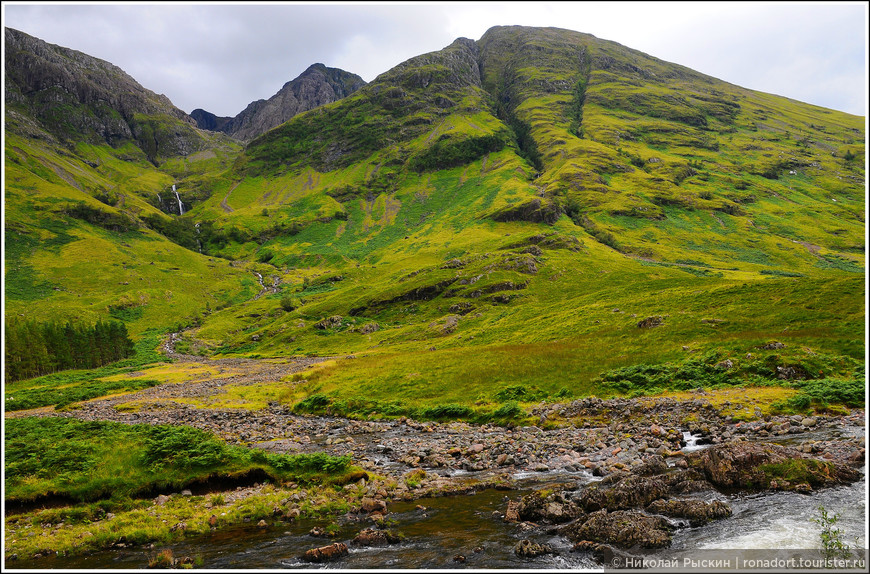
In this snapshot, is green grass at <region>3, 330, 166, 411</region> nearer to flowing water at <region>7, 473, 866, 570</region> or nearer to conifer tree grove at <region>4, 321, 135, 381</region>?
conifer tree grove at <region>4, 321, 135, 381</region>

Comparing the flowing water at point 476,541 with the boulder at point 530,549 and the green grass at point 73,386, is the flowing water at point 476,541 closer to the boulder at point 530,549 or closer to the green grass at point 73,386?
the boulder at point 530,549

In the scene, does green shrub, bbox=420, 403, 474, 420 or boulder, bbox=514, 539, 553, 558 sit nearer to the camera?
boulder, bbox=514, 539, 553, 558

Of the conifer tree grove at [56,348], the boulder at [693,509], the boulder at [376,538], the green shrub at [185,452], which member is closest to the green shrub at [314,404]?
the green shrub at [185,452]

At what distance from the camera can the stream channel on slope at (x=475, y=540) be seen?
16.7 meters

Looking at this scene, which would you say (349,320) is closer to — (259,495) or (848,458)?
(259,495)

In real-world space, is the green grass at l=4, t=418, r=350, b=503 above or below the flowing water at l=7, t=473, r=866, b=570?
above

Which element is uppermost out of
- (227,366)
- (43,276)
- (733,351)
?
(43,276)

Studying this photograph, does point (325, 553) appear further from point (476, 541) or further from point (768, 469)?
point (768, 469)

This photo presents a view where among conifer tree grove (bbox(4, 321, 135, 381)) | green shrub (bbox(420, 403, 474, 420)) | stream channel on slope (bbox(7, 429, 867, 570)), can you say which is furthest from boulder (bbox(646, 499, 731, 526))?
conifer tree grove (bbox(4, 321, 135, 381))

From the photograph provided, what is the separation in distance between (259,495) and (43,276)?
772ft

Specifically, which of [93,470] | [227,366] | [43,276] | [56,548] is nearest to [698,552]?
[56,548]

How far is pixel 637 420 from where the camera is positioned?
112 ft

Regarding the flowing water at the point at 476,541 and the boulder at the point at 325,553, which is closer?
the flowing water at the point at 476,541

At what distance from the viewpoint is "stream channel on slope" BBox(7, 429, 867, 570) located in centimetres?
1669
